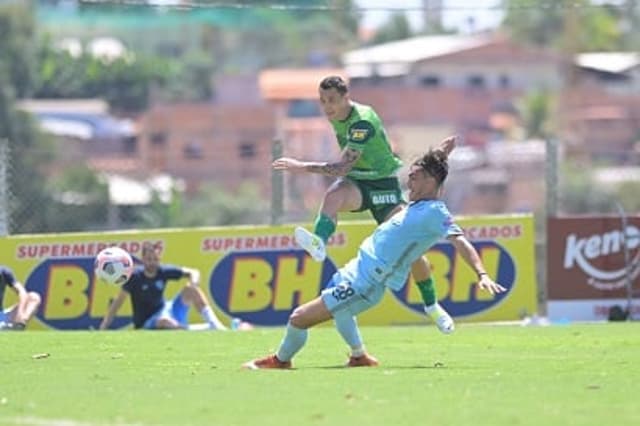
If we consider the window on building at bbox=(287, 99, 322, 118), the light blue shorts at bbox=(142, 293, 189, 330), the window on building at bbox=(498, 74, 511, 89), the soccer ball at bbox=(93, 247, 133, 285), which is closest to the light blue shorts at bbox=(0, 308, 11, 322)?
the light blue shorts at bbox=(142, 293, 189, 330)

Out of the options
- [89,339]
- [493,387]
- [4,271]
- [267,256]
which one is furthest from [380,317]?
[493,387]

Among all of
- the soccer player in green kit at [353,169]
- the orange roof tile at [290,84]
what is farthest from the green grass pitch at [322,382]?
the orange roof tile at [290,84]

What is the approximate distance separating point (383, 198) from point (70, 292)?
718 cm

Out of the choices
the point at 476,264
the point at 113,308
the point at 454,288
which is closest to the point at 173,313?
the point at 113,308

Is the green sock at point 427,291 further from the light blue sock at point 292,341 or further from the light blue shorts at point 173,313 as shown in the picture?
the light blue shorts at point 173,313

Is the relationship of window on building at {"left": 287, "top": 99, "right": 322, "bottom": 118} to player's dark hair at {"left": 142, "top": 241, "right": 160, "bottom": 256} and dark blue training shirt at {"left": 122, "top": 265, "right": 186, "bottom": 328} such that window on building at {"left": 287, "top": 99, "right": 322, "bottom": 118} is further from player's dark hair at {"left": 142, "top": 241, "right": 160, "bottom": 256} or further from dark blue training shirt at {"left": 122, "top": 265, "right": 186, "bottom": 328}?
dark blue training shirt at {"left": 122, "top": 265, "right": 186, "bottom": 328}

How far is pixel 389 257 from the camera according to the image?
14.4m

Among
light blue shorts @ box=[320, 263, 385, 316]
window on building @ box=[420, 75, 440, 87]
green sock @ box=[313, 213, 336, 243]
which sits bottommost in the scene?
window on building @ box=[420, 75, 440, 87]

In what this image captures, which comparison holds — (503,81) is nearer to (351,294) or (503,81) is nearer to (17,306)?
(17,306)

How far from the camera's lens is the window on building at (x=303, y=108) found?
4505 inches

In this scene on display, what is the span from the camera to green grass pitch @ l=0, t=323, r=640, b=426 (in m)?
11.8

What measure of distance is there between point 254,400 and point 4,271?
10.3 m

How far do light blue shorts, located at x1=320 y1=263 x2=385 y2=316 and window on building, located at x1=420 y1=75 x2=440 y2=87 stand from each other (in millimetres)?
102376

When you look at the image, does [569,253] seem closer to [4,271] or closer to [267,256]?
[267,256]
